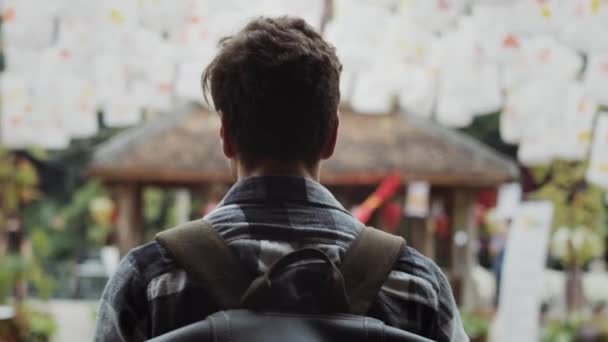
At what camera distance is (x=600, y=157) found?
5.06 metres

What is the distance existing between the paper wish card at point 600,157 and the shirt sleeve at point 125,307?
4.06 m

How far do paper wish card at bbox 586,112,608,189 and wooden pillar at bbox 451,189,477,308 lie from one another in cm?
384

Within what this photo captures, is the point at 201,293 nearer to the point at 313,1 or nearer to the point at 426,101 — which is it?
the point at 313,1

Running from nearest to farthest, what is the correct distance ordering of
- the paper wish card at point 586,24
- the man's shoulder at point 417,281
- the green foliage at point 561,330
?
the man's shoulder at point 417,281 → the paper wish card at point 586,24 → the green foliage at point 561,330

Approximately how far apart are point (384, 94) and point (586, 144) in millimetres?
1176

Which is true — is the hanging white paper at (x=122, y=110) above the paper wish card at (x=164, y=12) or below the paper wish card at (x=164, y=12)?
below

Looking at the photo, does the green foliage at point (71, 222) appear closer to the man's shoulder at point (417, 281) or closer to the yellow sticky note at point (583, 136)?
the yellow sticky note at point (583, 136)

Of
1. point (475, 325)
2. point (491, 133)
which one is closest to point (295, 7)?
point (475, 325)

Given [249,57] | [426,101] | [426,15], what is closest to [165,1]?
[426,15]

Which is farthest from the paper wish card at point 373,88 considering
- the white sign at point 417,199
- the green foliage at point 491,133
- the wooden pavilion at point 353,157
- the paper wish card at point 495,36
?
the green foliage at point 491,133

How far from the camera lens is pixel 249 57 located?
4.27 ft

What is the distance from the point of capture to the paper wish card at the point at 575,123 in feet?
17.1

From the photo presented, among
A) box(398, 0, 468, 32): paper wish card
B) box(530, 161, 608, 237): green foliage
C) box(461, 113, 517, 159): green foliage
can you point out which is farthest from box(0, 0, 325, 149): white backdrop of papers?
box(461, 113, 517, 159): green foliage

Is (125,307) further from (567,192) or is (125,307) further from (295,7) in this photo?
(567,192)
